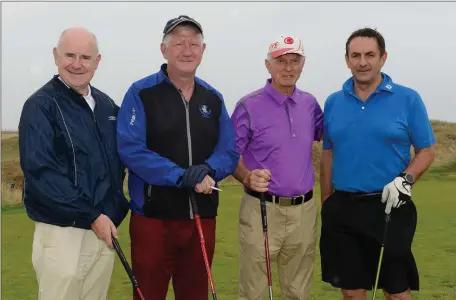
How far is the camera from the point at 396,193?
3875mm

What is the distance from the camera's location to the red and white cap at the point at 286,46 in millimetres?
4457

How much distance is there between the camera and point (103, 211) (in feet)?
12.2

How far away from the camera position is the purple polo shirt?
4402 millimetres

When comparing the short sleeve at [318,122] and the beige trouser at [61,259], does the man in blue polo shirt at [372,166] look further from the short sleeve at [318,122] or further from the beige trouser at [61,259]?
the beige trouser at [61,259]

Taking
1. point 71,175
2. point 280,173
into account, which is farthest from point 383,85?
point 71,175

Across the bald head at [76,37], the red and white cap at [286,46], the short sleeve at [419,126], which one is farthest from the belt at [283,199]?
the bald head at [76,37]

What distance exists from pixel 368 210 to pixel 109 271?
6.43ft

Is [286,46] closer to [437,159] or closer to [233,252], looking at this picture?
[233,252]

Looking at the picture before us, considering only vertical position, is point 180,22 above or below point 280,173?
above

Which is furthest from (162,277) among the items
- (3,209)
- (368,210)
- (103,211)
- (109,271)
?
(3,209)

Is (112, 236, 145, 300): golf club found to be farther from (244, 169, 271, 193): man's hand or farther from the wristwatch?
the wristwatch

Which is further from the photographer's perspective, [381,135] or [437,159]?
[437,159]

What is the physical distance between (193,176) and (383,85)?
1619 mm

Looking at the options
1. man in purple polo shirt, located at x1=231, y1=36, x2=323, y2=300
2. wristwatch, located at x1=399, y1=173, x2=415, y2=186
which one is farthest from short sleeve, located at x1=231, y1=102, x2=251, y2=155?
wristwatch, located at x1=399, y1=173, x2=415, y2=186
